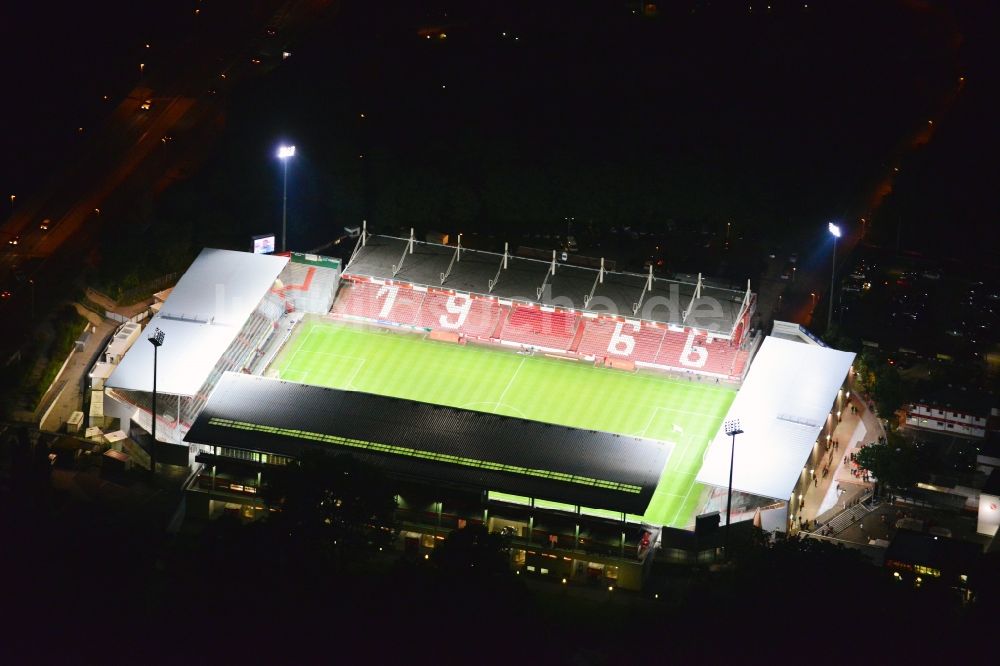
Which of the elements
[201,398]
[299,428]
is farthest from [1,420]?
[299,428]

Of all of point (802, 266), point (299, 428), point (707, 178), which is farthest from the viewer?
point (707, 178)

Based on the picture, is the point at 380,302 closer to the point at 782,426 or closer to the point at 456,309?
the point at 456,309

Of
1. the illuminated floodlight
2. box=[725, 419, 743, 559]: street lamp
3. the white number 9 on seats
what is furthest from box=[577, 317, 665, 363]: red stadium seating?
the illuminated floodlight

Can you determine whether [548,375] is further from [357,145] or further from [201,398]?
[357,145]

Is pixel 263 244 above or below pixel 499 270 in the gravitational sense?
above

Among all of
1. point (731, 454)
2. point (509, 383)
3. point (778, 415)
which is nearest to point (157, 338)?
point (509, 383)
